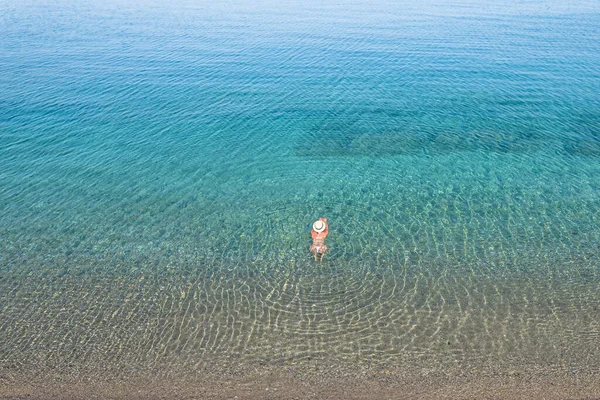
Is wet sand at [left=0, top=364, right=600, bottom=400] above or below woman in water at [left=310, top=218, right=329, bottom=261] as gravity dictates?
below

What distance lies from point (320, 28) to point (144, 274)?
63359 millimetres

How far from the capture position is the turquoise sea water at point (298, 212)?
1659 cm

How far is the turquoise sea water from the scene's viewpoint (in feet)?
54.4

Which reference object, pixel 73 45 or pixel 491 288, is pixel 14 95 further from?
pixel 491 288

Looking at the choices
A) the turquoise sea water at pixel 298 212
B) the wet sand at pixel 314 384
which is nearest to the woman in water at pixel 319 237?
the turquoise sea water at pixel 298 212

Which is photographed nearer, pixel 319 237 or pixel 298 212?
pixel 319 237

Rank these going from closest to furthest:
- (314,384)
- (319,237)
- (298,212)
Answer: (314,384) < (319,237) < (298,212)

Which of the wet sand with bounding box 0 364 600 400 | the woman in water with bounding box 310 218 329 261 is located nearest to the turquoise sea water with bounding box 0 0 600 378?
the wet sand with bounding box 0 364 600 400

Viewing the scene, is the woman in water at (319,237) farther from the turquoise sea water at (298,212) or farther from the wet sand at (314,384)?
the wet sand at (314,384)

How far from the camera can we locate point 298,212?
24297 millimetres

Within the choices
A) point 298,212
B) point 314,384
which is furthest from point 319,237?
point 314,384

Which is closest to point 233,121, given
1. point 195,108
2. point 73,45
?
point 195,108

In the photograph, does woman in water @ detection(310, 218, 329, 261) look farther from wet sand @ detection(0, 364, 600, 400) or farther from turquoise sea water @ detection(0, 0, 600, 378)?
wet sand @ detection(0, 364, 600, 400)

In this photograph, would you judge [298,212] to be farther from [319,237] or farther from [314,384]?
A: [314,384]
